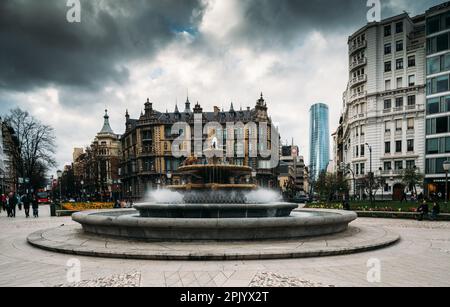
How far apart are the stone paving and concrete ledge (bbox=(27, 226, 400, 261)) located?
18 cm

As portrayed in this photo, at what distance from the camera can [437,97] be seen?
4375cm

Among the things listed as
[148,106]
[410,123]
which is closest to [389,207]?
[410,123]

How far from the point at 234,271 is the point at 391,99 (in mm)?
50729

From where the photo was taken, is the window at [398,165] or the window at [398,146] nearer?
the window at [398,165]

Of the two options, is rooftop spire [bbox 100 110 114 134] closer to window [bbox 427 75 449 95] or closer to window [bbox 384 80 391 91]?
window [bbox 384 80 391 91]

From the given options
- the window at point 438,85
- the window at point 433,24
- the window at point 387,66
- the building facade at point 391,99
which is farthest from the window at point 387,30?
the window at point 438,85

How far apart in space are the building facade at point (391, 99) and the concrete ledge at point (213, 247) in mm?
39189

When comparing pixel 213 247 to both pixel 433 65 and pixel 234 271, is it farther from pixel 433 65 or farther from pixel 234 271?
pixel 433 65

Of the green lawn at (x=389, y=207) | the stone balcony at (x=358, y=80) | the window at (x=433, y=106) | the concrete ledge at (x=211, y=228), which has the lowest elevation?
the green lawn at (x=389, y=207)

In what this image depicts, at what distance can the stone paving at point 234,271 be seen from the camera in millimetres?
5602

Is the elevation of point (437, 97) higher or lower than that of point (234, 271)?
higher

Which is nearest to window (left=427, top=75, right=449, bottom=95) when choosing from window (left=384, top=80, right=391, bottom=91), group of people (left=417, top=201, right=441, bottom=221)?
window (left=384, top=80, right=391, bottom=91)

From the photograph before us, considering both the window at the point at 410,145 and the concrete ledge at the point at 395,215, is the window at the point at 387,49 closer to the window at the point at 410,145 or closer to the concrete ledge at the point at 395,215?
the window at the point at 410,145
